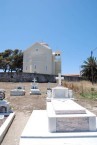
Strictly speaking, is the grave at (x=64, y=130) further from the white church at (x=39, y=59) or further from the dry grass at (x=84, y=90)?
the white church at (x=39, y=59)

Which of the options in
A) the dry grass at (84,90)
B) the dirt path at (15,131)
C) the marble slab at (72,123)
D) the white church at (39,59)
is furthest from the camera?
the white church at (39,59)

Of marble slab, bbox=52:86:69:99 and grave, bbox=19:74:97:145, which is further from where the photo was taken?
marble slab, bbox=52:86:69:99

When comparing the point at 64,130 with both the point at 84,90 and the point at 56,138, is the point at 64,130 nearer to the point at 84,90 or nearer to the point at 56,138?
the point at 56,138

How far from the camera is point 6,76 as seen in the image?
1578 inches

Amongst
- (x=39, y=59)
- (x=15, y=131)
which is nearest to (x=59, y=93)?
(x=15, y=131)

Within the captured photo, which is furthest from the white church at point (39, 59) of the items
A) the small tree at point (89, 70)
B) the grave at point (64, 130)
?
the grave at point (64, 130)

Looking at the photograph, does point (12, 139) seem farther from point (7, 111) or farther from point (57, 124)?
point (7, 111)

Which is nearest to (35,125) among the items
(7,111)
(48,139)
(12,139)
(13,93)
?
(12,139)

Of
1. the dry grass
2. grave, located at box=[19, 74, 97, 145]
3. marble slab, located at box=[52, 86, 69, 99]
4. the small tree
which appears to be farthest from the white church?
grave, located at box=[19, 74, 97, 145]

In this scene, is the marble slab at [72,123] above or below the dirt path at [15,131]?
above

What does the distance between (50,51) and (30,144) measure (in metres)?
44.6

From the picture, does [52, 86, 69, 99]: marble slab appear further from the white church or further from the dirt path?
the white church

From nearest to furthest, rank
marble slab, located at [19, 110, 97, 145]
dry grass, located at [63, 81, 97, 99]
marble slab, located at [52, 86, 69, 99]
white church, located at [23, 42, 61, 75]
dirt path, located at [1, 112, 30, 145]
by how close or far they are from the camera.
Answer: marble slab, located at [19, 110, 97, 145], dirt path, located at [1, 112, 30, 145], marble slab, located at [52, 86, 69, 99], dry grass, located at [63, 81, 97, 99], white church, located at [23, 42, 61, 75]

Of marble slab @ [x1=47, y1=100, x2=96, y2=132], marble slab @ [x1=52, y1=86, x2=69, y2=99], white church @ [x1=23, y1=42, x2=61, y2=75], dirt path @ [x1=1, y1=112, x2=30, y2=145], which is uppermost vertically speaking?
white church @ [x1=23, y1=42, x2=61, y2=75]
